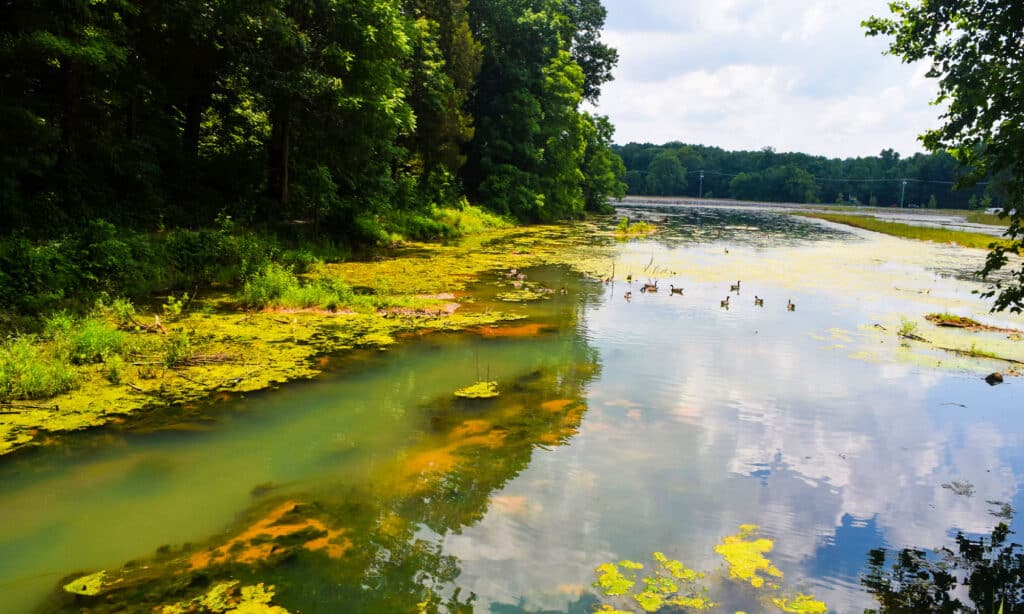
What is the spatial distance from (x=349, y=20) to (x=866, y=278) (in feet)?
60.8

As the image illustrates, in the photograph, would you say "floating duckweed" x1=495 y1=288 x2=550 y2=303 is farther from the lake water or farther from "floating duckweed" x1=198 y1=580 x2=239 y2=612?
"floating duckweed" x1=198 y1=580 x2=239 y2=612

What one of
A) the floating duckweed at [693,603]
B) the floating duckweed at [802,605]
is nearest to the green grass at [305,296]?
the floating duckweed at [693,603]

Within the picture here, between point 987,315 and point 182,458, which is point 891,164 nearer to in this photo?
point 987,315

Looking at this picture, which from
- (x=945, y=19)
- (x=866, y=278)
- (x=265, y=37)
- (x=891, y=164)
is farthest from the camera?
(x=891, y=164)

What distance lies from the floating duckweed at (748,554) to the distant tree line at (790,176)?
14274 centimetres

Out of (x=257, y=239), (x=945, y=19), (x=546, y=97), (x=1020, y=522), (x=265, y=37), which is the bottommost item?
(x=1020, y=522)

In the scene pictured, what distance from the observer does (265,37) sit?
16562 millimetres

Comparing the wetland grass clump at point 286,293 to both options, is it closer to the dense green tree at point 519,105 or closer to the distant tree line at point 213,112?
the distant tree line at point 213,112

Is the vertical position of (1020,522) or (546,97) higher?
(546,97)

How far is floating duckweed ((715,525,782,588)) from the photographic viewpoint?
4332mm

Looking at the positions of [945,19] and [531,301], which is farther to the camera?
[531,301]

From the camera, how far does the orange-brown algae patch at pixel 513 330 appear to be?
1094 cm

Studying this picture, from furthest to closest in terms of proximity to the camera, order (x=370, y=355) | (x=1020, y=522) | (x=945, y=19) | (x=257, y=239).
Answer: (x=257, y=239) < (x=370, y=355) < (x=945, y=19) < (x=1020, y=522)

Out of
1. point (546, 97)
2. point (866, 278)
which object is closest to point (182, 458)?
point (866, 278)
